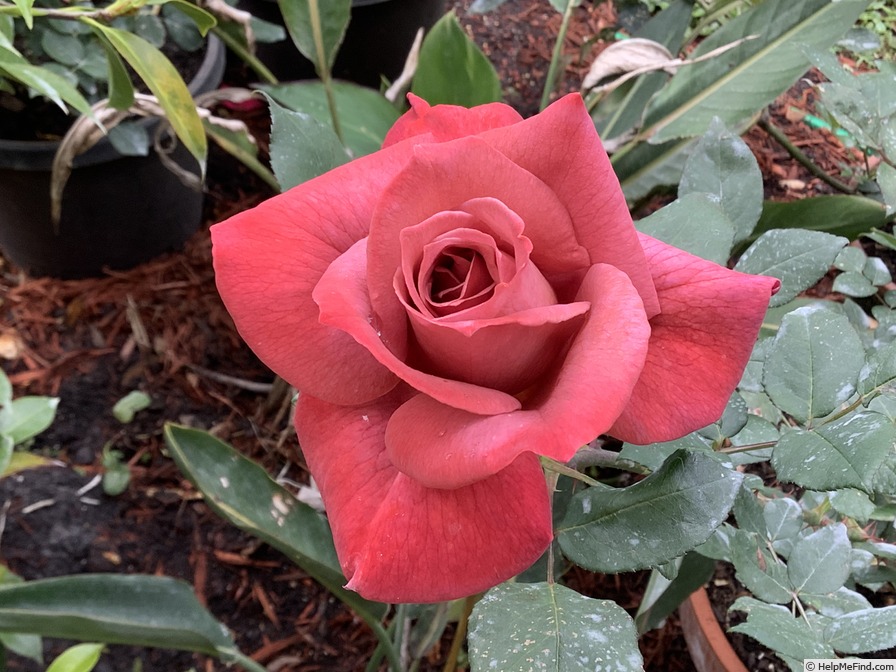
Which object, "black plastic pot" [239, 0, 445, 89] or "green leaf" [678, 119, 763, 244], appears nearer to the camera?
"green leaf" [678, 119, 763, 244]

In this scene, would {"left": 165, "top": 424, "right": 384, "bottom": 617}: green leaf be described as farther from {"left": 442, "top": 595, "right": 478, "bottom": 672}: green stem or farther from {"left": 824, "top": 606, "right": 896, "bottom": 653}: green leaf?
{"left": 824, "top": 606, "right": 896, "bottom": 653}: green leaf

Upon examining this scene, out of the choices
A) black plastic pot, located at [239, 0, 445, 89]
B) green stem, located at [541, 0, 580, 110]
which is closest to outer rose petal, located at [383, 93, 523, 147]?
green stem, located at [541, 0, 580, 110]

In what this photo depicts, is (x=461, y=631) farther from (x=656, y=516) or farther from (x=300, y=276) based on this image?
(x=300, y=276)

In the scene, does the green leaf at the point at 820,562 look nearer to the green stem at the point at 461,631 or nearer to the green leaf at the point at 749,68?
the green stem at the point at 461,631

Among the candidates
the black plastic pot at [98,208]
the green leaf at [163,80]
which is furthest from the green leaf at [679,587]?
the black plastic pot at [98,208]

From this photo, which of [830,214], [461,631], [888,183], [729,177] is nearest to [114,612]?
[461,631]

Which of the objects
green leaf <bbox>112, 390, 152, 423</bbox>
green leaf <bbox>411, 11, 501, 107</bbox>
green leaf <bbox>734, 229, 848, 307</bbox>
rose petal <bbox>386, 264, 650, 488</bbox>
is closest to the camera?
rose petal <bbox>386, 264, 650, 488</bbox>
